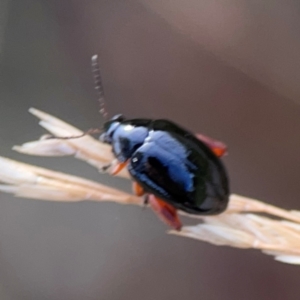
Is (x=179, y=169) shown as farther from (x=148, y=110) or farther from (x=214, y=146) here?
(x=148, y=110)

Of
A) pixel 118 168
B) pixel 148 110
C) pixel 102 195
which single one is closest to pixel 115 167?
pixel 118 168

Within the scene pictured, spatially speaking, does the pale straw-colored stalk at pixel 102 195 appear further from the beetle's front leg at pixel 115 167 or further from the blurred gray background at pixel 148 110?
the blurred gray background at pixel 148 110

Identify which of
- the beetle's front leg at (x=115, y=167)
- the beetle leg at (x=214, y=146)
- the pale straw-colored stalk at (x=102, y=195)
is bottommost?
the pale straw-colored stalk at (x=102, y=195)

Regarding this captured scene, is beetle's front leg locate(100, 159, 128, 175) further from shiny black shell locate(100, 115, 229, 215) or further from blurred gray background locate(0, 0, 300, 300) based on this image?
blurred gray background locate(0, 0, 300, 300)

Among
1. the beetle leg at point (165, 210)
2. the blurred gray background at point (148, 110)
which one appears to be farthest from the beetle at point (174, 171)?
the blurred gray background at point (148, 110)

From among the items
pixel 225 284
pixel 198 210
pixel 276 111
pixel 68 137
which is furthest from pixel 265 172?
pixel 68 137

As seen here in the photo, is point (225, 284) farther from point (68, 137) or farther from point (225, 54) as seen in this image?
point (68, 137)
